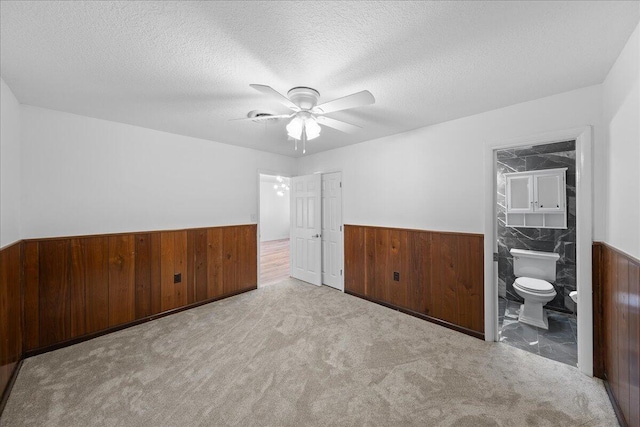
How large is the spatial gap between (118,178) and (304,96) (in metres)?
2.43

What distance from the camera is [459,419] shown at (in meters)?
1.60

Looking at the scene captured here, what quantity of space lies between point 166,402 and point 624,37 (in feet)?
12.1

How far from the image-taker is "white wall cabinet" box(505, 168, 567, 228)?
3.34 m

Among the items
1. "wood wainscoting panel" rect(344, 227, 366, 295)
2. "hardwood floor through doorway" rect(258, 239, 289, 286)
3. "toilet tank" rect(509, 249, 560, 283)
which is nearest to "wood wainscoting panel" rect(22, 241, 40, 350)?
"hardwood floor through doorway" rect(258, 239, 289, 286)

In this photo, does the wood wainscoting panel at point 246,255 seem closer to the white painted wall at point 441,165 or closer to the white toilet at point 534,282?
the white painted wall at point 441,165

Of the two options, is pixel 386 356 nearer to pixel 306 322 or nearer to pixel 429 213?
pixel 306 322

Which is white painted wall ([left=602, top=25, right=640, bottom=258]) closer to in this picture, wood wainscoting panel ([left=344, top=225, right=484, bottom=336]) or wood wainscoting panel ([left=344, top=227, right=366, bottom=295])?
wood wainscoting panel ([left=344, top=225, right=484, bottom=336])

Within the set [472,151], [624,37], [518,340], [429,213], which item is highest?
[624,37]

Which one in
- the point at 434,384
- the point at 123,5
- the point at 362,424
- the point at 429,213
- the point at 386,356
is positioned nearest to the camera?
the point at 123,5

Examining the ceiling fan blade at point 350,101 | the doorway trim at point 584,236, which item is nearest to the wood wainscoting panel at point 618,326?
the doorway trim at point 584,236

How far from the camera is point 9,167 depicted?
6.72 ft

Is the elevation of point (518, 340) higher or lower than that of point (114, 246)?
lower

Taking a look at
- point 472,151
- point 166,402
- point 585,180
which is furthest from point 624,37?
point 166,402

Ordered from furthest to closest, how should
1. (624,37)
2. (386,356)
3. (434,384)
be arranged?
(386,356)
(434,384)
(624,37)
